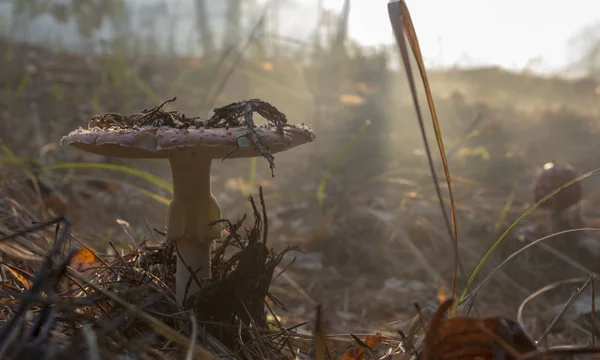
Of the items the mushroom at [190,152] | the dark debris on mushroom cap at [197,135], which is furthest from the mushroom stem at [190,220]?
the dark debris on mushroom cap at [197,135]

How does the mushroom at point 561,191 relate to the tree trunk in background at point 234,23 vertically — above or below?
below

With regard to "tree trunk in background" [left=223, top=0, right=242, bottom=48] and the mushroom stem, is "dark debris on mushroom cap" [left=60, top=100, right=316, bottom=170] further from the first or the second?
"tree trunk in background" [left=223, top=0, right=242, bottom=48]

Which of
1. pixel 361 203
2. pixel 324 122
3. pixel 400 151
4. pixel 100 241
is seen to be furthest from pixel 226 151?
pixel 324 122

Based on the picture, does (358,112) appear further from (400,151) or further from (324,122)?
(400,151)

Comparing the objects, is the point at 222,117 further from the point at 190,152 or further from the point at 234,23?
the point at 234,23

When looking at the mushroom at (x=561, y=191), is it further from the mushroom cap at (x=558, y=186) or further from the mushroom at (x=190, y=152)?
the mushroom at (x=190, y=152)

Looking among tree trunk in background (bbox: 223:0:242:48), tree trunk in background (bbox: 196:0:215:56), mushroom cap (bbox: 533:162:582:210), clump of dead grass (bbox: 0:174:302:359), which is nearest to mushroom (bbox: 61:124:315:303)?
clump of dead grass (bbox: 0:174:302:359)
